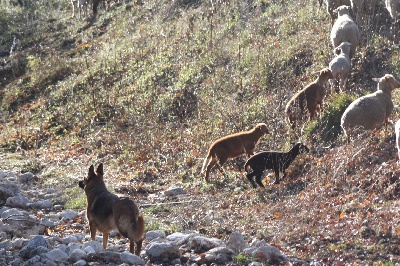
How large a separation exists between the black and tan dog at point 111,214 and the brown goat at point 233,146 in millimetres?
3658

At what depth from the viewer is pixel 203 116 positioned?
58.6ft

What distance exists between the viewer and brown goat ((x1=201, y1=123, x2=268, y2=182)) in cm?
1396

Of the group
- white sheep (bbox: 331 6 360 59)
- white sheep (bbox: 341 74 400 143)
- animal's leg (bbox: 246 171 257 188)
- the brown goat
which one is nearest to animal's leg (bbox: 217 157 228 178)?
the brown goat

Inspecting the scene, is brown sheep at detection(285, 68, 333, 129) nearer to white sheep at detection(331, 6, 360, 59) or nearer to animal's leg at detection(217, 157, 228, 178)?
animal's leg at detection(217, 157, 228, 178)

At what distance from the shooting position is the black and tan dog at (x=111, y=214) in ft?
30.8

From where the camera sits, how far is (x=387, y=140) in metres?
12.5

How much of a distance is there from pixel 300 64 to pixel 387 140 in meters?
6.21

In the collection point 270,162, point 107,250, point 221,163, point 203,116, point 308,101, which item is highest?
point 308,101

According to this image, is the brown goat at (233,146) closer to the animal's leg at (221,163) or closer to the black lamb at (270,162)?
the animal's leg at (221,163)

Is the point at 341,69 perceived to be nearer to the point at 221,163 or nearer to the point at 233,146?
the point at 233,146

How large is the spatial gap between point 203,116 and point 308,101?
3682mm

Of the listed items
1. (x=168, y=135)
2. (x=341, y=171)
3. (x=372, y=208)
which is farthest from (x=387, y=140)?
(x=168, y=135)

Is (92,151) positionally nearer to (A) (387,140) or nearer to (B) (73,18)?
(A) (387,140)

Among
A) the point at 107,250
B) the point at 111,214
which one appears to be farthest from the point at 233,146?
the point at 111,214
